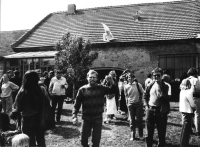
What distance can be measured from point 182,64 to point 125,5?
27.4 feet

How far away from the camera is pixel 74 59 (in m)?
14.1

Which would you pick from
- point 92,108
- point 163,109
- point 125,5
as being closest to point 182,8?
point 125,5

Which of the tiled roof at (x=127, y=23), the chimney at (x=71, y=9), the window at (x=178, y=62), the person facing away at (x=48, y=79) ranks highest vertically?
the chimney at (x=71, y=9)

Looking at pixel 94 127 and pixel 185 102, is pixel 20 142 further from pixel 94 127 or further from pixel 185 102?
pixel 185 102

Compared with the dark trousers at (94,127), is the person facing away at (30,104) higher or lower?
higher

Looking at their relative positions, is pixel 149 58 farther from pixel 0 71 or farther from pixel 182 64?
pixel 0 71

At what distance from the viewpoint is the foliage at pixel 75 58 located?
14.1 m

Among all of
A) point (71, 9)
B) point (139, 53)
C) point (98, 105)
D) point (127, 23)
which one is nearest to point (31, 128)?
point (98, 105)

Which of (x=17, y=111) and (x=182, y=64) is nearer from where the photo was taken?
(x=17, y=111)

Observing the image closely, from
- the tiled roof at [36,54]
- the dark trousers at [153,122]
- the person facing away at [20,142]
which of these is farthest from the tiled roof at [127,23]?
the person facing away at [20,142]

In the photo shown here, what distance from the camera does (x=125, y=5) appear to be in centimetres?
2095

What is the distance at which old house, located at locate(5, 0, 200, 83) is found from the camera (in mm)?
15945

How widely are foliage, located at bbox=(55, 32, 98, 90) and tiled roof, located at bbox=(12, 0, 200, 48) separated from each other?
3.45m

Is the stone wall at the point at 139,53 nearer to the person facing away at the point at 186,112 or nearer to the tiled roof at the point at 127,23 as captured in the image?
the tiled roof at the point at 127,23
